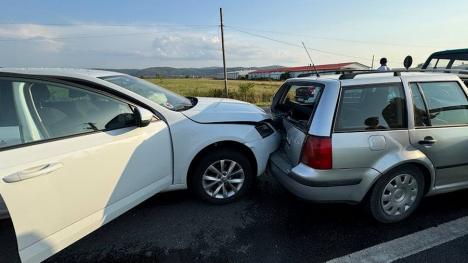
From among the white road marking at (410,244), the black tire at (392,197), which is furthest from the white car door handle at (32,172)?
the black tire at (392,197)

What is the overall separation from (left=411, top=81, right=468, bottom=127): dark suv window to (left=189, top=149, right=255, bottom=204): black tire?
71.2 inches

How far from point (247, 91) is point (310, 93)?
14371 millimetres

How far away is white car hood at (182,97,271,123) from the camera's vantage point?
3.31 meters

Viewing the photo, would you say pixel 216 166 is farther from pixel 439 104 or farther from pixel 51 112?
pixel 439 104

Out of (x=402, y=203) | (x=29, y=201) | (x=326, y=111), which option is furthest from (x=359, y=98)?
(x=29, y=201)

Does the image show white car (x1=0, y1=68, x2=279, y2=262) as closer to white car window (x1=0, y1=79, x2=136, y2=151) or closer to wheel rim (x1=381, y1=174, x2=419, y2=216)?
white car window (x1=0, y1=79, x2=136, y2=151)

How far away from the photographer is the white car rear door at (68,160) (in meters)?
2.03

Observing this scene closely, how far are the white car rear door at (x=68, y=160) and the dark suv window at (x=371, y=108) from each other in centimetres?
176

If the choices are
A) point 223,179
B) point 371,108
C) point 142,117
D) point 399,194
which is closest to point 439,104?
point 371,108

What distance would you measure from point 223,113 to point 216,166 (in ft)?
2.04

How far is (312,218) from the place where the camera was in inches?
123

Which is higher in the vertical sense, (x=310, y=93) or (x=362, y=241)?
(x=310, y=93)

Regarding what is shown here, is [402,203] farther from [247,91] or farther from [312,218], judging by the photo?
[247,91]

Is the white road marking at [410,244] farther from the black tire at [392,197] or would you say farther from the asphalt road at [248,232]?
the black tire at [392,197]
